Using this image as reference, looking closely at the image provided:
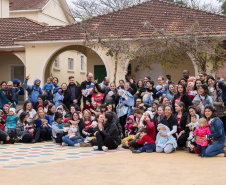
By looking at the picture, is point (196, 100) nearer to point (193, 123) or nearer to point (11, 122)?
point (193, 123)

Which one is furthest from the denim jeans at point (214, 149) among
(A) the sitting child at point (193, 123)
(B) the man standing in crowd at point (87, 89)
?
A: (B) the man standing in crowd at point (87, 89)

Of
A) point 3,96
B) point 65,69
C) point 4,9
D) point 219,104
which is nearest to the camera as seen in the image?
point 219,104

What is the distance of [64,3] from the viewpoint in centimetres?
4125

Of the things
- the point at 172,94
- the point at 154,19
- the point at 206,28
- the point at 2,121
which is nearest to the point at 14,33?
the point at 154,19

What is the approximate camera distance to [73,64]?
35375mm

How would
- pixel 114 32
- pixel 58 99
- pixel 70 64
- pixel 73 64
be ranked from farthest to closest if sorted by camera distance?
pixel 73 64, pixel 70 64, pixel 114 32, pixel 58 99

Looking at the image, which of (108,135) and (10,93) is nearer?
(108,135)

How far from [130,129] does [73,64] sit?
22689 mm

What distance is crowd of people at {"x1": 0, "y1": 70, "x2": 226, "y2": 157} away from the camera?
11484 mm

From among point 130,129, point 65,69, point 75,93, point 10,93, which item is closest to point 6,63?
point 65,69

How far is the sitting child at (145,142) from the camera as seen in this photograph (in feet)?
38.1

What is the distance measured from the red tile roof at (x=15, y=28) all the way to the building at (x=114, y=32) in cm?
56

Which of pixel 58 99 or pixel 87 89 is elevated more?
pixel 87 89

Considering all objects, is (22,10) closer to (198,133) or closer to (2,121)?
(2,121)
